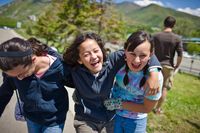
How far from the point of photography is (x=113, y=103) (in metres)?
2.43

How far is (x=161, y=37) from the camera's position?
5.42 m

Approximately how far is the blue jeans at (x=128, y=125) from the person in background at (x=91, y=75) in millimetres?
184

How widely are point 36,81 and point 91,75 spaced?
1.55 ft

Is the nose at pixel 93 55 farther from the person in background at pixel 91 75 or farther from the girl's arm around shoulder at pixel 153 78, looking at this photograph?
the girl's arm around shoulder at pixel 153 78

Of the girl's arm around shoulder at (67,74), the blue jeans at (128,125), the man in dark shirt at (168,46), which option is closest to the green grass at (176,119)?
the man in dark shirt at (168,46)

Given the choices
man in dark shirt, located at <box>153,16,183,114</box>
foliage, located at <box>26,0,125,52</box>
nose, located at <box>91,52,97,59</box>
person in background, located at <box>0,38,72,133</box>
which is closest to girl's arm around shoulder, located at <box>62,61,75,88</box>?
person in background, located at <box>0,38,72,133</box>

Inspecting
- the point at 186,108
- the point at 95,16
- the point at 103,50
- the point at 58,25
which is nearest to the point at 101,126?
the point at 103,50

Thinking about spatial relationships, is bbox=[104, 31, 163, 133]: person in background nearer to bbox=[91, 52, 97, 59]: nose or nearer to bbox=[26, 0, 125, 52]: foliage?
bbox=[91, 52, 97, 59]: nose

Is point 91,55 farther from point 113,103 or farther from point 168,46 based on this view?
point 168,46

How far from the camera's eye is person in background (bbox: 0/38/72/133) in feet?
6.53

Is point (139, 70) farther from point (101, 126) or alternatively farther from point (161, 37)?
point (161, 37)

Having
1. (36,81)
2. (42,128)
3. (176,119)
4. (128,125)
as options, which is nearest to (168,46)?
(176,119)

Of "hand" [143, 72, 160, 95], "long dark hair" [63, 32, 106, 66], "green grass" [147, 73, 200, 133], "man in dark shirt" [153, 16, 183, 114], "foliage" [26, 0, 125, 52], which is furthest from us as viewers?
"foliage" [26, 0, 125, 52]

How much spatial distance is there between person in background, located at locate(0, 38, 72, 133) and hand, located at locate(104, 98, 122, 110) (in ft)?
1.31
